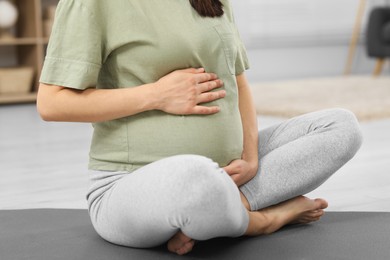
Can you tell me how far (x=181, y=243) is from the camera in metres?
1.17

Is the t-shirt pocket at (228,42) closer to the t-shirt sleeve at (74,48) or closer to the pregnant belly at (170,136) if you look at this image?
the pregnant belly at (170,136)

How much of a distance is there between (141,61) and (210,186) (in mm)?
260

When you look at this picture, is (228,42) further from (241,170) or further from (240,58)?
(241,170)

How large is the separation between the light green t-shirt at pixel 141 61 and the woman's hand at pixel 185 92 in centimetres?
2

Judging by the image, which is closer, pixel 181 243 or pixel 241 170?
pixel 181 243

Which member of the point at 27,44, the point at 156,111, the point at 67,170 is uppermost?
the point at 156,111

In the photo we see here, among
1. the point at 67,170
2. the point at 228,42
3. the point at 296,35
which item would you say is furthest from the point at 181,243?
the point at 296,35

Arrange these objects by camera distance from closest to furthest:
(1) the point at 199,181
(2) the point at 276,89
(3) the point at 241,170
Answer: (1) the point at 199,181
(3) the point at 241,170
(2) the point at 276,89

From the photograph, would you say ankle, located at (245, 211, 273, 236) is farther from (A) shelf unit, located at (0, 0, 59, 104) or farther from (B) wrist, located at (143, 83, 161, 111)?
(A) shelf unit, located at (0, 0, 59, 104)

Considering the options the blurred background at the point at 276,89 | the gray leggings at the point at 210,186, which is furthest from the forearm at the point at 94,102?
the blurred background at the point at 276,89

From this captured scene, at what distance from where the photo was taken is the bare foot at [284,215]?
129cm

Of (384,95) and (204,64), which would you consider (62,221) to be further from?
(384,95)

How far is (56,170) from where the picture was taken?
210 centimetres

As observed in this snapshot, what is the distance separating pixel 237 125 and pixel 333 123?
21 centimetres
